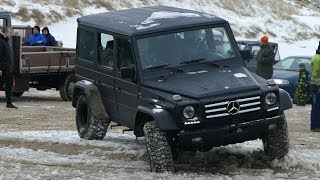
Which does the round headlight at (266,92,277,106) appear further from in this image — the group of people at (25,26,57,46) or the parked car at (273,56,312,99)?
the group of people at (25,26,57,46)

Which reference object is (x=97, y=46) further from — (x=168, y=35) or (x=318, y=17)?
(x=318, y=17)

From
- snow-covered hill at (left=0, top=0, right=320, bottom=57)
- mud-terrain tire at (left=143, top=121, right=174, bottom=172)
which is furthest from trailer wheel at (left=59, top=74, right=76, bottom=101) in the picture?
snow-covered hill at (left=0, top=0, right=320, bottom=57)

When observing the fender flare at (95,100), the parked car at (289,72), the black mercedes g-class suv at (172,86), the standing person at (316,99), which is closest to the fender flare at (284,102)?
the black mercedes g-class suv at (172,86)

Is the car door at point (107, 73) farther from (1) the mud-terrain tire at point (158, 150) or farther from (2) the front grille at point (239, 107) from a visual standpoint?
(2) the front grille at point (239, 107)

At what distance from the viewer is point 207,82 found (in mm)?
9281

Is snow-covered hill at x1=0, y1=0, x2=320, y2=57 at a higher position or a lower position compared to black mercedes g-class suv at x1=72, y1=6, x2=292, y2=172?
lower

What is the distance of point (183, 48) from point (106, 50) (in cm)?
137

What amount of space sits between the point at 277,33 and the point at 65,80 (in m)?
29.9

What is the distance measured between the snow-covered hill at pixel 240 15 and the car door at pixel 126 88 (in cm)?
2559

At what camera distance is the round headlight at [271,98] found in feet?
30.2

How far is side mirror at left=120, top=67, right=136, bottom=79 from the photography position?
9.63 metres

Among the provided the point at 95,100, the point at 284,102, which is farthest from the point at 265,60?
the point at 284,102

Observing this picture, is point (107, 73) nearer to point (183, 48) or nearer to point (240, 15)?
point (183, 48)

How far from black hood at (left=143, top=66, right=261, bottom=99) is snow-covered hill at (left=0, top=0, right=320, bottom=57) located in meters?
26.5
